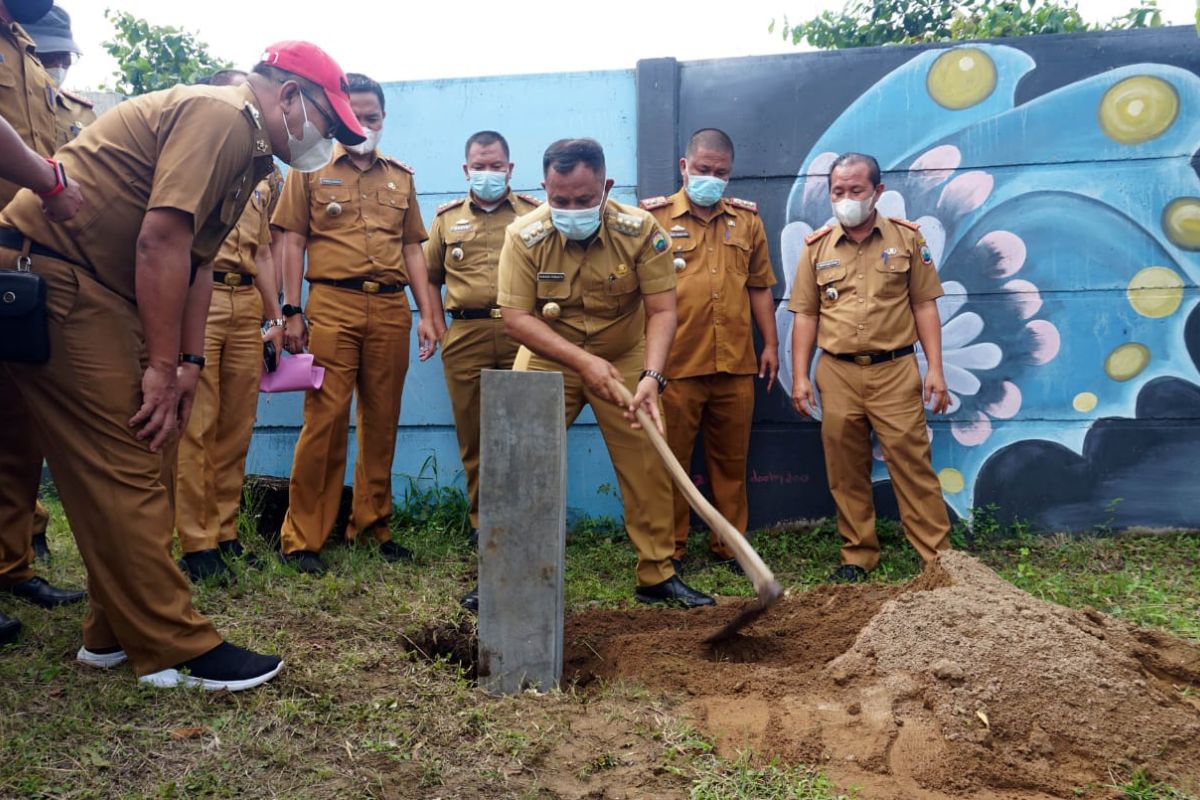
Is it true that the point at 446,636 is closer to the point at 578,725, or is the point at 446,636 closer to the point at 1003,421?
the point at 578,725

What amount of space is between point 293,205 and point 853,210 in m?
2.45

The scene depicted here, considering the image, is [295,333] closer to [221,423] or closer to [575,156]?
[221,423]

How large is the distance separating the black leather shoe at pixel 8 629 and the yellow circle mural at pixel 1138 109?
4.92m

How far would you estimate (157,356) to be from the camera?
7.91 feet

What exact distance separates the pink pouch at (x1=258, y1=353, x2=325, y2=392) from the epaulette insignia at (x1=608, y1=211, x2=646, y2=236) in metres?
1.38

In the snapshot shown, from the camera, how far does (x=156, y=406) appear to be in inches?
96.3

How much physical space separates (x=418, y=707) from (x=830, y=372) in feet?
8.07

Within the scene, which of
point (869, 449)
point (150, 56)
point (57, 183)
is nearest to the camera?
point (57, 183)

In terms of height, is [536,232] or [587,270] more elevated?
[536,232]

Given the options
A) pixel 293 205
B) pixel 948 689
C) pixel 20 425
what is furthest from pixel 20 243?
pixel 948 689

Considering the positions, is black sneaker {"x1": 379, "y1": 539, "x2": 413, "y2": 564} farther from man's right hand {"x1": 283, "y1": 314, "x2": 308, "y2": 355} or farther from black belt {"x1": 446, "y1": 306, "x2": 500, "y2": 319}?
black belt {"x1": 446, "y1": 306, "x2": 500, "y2": 319}

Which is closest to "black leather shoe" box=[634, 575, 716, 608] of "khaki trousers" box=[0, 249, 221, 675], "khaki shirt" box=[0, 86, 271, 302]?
"khaki trousers" box=[0, 249, 221, 675]

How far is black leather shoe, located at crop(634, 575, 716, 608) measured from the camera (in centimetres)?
357

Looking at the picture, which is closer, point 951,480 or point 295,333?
point 295,333
